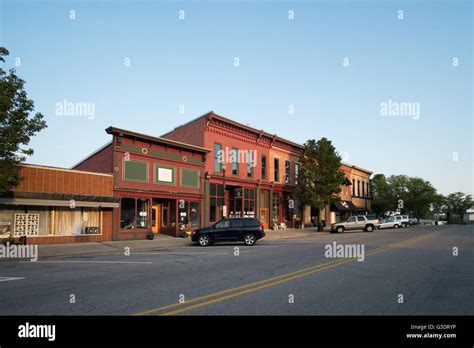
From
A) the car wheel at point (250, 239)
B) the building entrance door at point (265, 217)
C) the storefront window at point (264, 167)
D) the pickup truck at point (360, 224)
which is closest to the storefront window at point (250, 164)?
the storefront window at point (264, 167)

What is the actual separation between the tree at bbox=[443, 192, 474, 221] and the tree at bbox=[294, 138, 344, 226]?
66.8 meters

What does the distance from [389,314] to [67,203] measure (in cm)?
1916

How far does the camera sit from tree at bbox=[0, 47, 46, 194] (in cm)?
1611

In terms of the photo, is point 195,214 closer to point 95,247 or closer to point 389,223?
point 95,247

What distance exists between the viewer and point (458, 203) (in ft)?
300

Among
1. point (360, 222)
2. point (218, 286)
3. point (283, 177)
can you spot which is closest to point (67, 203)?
point (218, 286)

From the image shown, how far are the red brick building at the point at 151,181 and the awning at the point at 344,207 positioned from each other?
24.2 meters

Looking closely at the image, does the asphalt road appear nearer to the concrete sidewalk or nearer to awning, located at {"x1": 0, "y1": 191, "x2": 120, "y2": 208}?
the concrete sidewalk

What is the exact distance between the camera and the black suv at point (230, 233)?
2212cm

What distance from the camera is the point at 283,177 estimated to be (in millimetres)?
39406

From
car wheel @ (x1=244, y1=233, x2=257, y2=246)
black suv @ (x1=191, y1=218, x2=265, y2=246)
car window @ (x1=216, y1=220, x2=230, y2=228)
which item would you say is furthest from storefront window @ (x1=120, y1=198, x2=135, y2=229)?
car wheel @ (x1=244, y1=233, x2=257, y2=246)

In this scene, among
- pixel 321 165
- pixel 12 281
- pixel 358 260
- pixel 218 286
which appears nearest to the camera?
pixel 218 286

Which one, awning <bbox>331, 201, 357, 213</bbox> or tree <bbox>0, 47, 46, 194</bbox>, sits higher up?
tree <bbox>0, 47, 46, 194</bbox>
